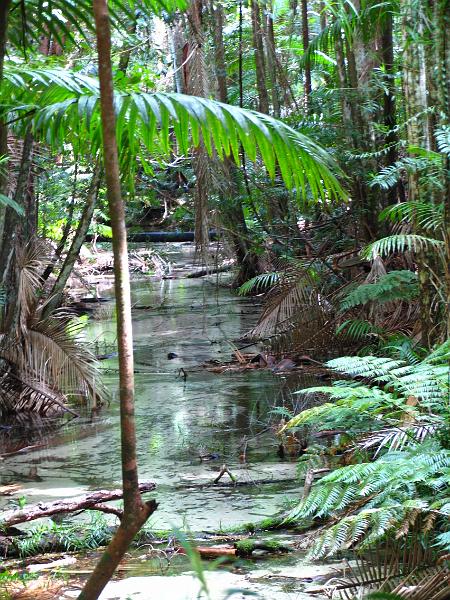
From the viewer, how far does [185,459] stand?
503 cm

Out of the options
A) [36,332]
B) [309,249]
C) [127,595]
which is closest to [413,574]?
[127,595]

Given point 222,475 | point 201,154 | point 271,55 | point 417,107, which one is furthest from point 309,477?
point 271,55

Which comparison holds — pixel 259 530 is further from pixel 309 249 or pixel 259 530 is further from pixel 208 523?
pixel 309 249

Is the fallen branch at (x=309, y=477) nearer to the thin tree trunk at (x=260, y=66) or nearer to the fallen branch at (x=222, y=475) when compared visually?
the fallen branch at (x=222, y=475)

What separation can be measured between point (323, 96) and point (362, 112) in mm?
724

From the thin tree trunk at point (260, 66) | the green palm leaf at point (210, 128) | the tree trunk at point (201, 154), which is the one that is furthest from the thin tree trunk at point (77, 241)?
the green palm leaf at point (210, 128)

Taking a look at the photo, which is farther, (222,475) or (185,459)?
(185,459)

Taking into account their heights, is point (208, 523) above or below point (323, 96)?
below

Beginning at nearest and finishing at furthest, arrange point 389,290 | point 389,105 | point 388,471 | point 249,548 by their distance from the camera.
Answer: point 388,471, point 249,548, point 389,290, point 389,105

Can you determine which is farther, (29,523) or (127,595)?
(29,523)

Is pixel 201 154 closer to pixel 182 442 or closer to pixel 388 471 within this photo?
pixel 182 442

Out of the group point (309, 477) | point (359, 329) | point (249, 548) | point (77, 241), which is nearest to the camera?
point (249, 548)

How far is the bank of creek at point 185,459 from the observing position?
3178 millimetres

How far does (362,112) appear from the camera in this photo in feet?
29.6
